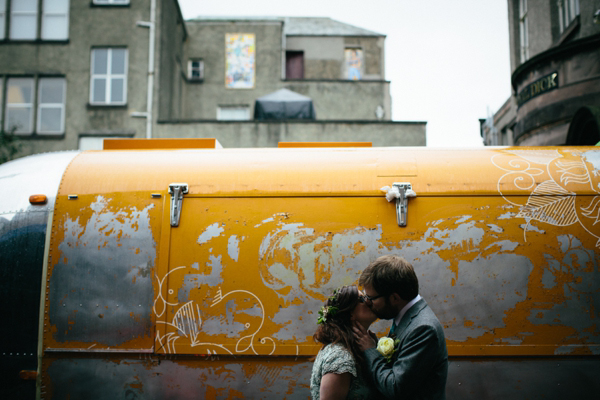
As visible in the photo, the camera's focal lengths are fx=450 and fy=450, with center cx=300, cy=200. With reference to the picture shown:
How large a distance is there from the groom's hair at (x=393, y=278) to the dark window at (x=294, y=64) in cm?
2501

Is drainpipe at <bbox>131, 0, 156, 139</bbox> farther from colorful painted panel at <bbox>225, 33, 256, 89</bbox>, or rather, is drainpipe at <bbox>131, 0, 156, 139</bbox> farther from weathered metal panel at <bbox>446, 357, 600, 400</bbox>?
weathered metal panel at <bbox>446, 357, 600, 400</bbox>

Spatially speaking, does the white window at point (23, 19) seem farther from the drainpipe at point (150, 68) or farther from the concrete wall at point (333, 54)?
the concrete wall at point (333, 54)

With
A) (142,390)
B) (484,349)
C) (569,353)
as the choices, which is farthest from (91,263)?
(569,353)

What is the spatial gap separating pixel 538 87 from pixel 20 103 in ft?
62.8

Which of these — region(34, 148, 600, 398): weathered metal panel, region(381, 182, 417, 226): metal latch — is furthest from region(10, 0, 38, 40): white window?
region(381, 182, 417, 226): metal latch

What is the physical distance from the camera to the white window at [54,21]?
744 inches

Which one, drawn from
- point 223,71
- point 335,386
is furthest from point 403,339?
point 223,71

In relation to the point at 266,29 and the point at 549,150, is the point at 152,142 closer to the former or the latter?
the point at 549,150

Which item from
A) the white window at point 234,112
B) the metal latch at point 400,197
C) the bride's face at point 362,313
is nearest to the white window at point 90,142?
the white window at point 234,112

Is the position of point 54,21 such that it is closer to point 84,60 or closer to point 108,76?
point 84,60

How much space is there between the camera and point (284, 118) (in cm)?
1798

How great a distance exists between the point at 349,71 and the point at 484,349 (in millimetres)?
24119

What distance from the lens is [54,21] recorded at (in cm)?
1895

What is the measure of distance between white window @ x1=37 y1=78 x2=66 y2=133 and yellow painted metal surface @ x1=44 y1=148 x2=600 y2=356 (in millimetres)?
17071
